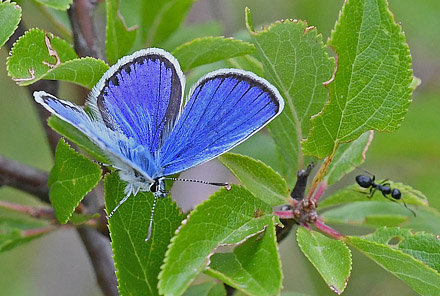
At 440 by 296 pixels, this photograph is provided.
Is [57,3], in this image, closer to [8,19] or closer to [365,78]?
[8,19]

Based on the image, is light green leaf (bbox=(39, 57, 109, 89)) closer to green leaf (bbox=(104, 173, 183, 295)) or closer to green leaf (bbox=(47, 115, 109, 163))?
green leaf (bbox=(47, 115, 109, 163))

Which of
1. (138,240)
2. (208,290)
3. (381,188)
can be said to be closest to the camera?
(138,240)

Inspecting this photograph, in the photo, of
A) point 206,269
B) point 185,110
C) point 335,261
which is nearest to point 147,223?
point 206,269

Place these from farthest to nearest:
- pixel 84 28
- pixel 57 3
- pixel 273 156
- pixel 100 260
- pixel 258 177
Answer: pixel 273 156 → pixel 100 260 → pixel 84 28 → pixel 57 3 → pixel 258 177

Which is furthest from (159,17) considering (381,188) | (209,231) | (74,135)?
(209,231)

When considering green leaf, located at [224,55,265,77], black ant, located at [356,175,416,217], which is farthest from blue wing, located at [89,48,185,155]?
black ant, located at [356,175,416,217]

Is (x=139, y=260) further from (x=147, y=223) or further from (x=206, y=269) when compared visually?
(x=206, y=269)

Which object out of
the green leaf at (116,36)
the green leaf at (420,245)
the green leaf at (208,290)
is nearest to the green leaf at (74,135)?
the green leaf at (116,36)
